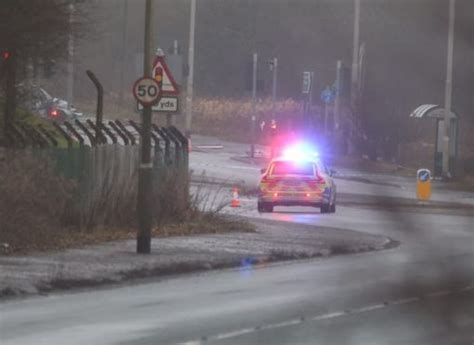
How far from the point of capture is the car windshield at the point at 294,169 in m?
31.0

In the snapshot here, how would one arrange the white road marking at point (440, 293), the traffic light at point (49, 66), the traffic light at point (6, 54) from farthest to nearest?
the traffic light at point (49, 66)
the traffic light at point (6, 54)
the white road marking at point (440, 293)

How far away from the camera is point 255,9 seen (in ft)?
11.5

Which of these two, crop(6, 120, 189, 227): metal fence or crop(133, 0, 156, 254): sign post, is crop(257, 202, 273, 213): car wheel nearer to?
crop(6, 120, 189, 227): metal fence

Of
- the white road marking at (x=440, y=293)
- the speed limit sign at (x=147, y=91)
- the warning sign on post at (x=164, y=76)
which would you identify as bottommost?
the white road marking at (x=440, y=293)

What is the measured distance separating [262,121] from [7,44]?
48089 mm

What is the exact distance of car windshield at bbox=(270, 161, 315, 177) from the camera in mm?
30984

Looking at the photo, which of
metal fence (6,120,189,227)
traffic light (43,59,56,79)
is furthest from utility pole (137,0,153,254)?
metal fence (6,120,189,227)

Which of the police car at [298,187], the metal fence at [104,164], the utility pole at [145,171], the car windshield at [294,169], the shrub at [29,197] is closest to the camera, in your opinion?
the utility pole at [145,171]

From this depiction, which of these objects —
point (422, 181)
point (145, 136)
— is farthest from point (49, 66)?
point (422, 181)

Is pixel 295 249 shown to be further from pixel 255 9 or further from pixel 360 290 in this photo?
pixel 255 9

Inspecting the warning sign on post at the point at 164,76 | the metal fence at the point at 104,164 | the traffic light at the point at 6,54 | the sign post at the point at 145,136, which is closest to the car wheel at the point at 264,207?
the metal fence at the point at 104,164

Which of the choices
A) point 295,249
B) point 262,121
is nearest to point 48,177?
point 295,249

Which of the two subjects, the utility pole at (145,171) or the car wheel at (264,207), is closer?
the utility pole at (145,171)

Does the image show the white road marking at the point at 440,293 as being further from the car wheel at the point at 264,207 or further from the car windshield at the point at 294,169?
the car wheel at the point at 264,207
